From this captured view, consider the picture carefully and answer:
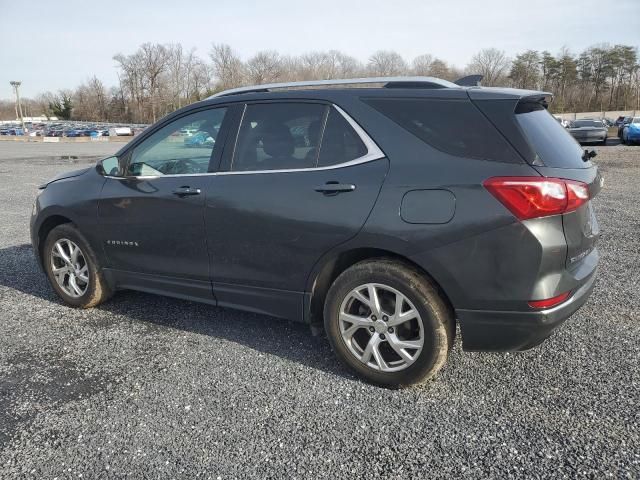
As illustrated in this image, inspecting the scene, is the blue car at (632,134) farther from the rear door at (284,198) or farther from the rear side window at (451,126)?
the rear door at (284,198)

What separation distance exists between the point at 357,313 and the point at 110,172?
2.45m

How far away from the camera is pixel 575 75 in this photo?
271 ft

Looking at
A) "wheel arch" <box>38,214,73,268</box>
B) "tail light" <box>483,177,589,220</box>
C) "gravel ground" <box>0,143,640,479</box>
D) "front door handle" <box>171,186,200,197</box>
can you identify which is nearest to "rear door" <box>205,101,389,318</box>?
"front door handle" <box>171,186,200,197</box>

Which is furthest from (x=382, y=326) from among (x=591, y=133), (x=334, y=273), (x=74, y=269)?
(x=591, y=133)

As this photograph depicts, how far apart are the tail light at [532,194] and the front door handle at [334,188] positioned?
768 millimetres

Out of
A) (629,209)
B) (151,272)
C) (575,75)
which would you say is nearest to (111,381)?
(151,272)

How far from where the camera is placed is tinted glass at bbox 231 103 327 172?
3197 mm

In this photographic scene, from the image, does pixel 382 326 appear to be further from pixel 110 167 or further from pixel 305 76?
pixel 305 76

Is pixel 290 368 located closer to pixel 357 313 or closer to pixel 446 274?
pixel 357 313

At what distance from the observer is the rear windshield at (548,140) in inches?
105

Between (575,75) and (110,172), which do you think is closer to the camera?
(110,172)

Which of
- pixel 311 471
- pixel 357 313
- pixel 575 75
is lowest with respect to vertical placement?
pixel 311 471

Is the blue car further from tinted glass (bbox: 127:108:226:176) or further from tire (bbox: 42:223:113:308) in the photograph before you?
tire (bbox: 42:223:113:308)

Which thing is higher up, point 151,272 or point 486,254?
point 486,254
